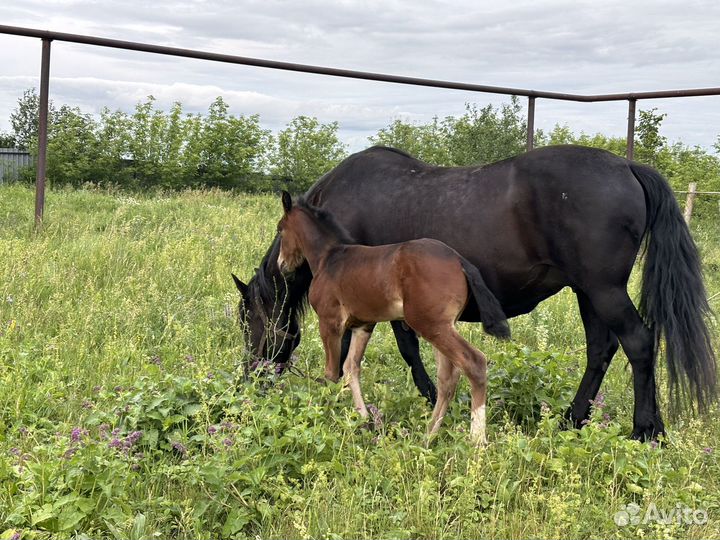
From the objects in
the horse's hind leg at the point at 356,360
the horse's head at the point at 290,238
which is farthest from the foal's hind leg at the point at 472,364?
the horse's head at the point at 290,238

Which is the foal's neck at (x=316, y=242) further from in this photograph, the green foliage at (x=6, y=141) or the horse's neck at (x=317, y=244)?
the green foliage at (x=6, y=141)

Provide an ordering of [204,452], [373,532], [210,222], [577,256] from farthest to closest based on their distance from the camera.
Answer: [210,222], [577,256], [204,452], [373,532]

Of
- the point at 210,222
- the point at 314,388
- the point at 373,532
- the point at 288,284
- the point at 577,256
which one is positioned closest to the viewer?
the point at 373,532

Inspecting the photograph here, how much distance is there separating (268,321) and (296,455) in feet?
5.19

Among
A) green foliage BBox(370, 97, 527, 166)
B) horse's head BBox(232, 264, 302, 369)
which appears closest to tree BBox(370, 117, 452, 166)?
green foliage BBox(370, 97, 527, 166)

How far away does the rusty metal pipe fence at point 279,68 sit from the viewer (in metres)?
6.98

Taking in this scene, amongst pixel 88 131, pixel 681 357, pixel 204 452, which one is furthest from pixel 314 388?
pixel 88 131

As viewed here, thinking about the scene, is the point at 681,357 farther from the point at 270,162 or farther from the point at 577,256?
the point at 270,162

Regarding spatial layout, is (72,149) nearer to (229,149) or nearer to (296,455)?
(229,149)

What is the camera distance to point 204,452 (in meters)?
2.97

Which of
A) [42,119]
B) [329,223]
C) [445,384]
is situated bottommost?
[445,384]

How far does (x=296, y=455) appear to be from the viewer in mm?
2959

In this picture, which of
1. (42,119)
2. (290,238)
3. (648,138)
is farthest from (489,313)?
(648,138)

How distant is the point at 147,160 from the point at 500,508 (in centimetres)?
2888
